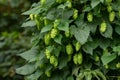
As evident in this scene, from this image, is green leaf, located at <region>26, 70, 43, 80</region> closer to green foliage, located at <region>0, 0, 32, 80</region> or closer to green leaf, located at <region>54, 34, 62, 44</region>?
green leaf, located at <region>54, 34, 62, 44</region>

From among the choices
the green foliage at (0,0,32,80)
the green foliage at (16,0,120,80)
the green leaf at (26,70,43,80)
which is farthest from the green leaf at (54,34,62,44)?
the green foliage at (0,0,32,80)

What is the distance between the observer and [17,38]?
267 inches

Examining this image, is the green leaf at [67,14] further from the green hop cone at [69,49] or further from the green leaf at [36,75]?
the green leaf at [36,75]

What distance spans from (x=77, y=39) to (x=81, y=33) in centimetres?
7

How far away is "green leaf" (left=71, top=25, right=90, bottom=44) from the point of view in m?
3.39

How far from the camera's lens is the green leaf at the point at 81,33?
339cm

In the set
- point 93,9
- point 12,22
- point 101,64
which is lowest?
point 12,22

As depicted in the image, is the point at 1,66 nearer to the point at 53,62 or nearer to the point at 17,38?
the point at 17,38

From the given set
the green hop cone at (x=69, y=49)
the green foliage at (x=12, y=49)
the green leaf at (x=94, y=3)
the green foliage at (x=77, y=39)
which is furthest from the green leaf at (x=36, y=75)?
the green foliage at (x=12, y=49)

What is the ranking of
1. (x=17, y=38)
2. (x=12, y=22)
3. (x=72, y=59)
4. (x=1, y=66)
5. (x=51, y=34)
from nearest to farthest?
(x=51, y=34) < (x=72, y=59) < (x=1, y=66) < (x=17, y=38) < (x=12, y=22)

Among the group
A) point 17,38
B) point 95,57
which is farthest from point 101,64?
point 17,38

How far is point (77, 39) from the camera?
340 centimetres

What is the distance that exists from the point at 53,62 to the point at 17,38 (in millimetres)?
3354

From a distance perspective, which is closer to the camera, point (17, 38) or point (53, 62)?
point (53, 62)
